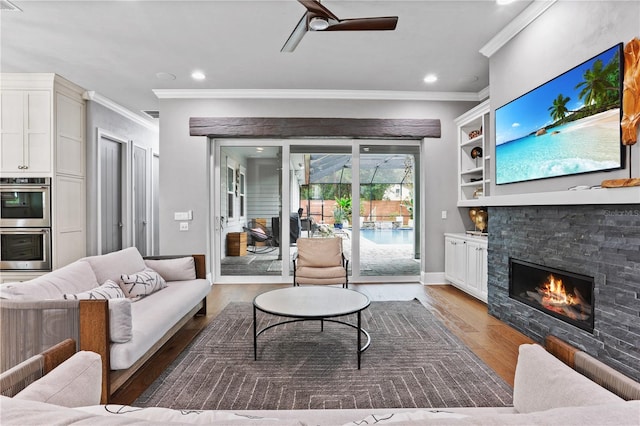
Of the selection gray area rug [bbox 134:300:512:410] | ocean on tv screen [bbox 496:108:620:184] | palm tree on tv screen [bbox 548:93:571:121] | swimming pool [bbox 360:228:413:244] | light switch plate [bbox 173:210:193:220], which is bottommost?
gray area rug [bbox 134:300:512:410]

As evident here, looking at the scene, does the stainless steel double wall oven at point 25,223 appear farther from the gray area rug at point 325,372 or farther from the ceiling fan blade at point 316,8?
the ceiling fan blade at point 316,8

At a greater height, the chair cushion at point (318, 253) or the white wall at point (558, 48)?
the white wall at point (558, 48)

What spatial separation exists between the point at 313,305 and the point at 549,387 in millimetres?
1849

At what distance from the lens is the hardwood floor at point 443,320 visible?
7.92 ft

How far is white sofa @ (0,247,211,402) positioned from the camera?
1.94 m

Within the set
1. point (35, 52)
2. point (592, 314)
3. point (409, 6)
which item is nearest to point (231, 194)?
point (35, 52)

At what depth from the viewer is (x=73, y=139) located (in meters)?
4.63

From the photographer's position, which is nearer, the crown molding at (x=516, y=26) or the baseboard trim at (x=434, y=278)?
the crown molding at (x=516, y=26)

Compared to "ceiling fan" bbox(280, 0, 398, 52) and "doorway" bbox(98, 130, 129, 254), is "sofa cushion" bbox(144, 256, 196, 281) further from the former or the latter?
"ceiling fan" bbox(280, 0, 398, 52)

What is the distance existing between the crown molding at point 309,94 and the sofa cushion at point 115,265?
261 centimetres

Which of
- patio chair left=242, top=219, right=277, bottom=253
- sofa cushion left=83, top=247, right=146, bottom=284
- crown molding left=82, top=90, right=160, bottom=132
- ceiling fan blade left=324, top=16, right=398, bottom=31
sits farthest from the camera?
patio chair left=242, top=219, right=277, bottom=253

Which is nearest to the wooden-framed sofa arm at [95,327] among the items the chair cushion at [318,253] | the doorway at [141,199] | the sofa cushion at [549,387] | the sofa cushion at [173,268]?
the sofa cushion at [173,268]

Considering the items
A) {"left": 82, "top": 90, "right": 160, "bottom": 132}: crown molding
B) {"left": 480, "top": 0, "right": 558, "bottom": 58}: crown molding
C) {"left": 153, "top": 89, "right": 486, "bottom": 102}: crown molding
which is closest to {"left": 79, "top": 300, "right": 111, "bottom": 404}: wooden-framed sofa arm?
{"left": 153, "top": 89, "right": 486, "bottom": 102}: crown molding

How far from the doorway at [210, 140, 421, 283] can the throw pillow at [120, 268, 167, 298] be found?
2095mm
